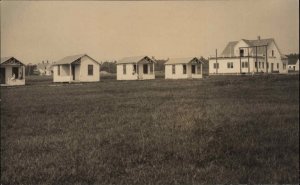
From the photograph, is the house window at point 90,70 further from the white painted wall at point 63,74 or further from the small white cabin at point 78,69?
the white painted wall at point 63,74

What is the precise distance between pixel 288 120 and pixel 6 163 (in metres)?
6.14

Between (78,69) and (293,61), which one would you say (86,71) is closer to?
(78,69)

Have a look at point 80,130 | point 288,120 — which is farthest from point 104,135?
point 288,120

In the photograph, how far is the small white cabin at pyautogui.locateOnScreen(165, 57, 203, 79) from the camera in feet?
145

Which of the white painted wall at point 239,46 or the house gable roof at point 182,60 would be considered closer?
the house gable roof at point 182,60

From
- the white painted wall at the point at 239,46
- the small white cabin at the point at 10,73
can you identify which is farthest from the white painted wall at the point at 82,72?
the white painted wall at the point at 239,46

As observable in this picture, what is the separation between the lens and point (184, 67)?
1779 inches

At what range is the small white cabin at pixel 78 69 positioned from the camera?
121 ft

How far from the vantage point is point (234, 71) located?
50.9m

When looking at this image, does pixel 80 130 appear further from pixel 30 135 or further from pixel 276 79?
pixel 276 79

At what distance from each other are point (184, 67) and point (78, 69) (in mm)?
14323

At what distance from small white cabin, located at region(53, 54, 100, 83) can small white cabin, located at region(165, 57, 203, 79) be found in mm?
11312

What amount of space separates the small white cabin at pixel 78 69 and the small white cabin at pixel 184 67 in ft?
37.1

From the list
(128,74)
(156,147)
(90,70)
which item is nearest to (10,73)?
(90,70)
